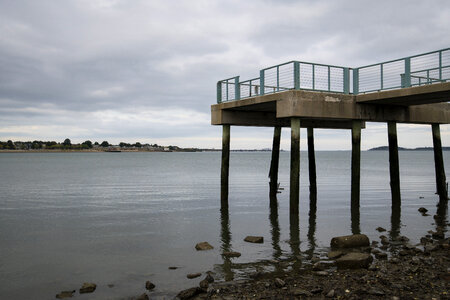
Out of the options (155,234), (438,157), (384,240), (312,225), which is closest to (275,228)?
(312,225)

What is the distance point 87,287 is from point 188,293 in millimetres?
2631

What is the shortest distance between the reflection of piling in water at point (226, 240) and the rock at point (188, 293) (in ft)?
4.19

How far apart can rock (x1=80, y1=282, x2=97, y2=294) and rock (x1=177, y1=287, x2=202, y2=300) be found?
2.28m

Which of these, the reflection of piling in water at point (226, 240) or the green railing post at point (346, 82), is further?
the green railing post at point (346, 82)

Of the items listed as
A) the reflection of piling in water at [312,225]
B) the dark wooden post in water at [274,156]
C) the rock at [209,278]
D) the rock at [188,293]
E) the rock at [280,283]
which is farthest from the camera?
the dark wooden post in water at [274,156]

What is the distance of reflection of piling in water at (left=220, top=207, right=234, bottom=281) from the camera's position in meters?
10.3

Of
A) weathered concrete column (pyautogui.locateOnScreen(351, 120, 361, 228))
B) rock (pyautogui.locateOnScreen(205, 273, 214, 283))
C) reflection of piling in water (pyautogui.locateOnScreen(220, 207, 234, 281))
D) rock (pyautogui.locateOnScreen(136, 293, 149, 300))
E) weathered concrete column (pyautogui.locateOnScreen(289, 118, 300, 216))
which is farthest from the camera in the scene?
weathered concrete column (pyautogui.locateOnScreen(351, 120, 361, 228))

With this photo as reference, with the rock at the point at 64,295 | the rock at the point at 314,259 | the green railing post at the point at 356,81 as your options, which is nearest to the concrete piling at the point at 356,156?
the green railing post at the point at 356,81

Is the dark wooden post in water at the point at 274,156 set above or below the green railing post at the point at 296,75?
below

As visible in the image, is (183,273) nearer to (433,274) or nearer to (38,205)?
(433,274)

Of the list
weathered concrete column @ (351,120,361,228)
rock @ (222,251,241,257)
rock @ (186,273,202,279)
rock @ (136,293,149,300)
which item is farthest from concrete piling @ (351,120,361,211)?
rock @ (136,293,149,300)

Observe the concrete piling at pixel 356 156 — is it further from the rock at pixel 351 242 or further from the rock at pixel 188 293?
the rock at pixel 188 293

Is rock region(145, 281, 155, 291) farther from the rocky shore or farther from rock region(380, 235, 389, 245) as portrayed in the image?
rock region(380, 235, 389, 245)

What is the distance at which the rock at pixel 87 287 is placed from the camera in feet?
30.7
